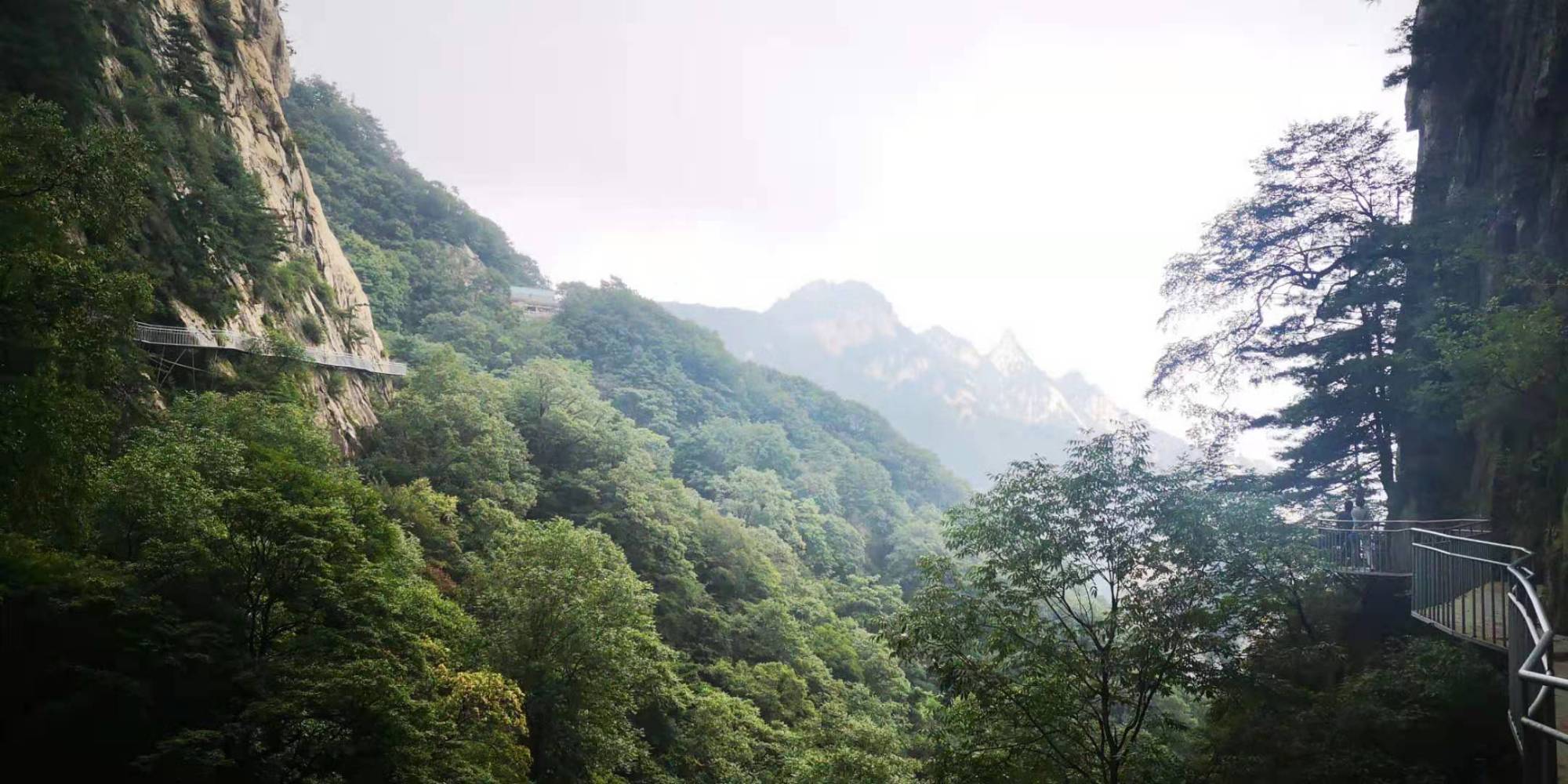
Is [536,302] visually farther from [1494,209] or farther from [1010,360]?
[1010,360]

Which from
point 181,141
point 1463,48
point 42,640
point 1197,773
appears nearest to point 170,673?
point 42,640

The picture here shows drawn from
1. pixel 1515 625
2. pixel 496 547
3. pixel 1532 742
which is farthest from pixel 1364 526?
pixel 496 547

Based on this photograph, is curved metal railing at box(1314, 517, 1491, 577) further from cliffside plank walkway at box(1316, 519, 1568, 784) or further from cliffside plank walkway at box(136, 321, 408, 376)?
cliffside plank walkway at box(136, 321, 408, 376)

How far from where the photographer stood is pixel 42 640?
1019 cm

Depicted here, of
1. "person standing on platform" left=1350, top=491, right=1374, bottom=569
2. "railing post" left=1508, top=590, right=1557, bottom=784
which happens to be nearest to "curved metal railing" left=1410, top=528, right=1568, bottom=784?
"railing post" left=1508, top=590, right=1557, bottom=784

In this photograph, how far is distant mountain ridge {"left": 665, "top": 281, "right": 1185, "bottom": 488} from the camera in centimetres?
16375

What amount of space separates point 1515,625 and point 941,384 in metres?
176

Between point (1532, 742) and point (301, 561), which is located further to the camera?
point (301, 561)

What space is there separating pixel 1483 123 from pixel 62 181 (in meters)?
24.5

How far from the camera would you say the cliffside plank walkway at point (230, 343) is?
717 inches

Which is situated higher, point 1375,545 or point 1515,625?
point 1375,545

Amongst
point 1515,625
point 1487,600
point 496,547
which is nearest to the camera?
point 1515,625

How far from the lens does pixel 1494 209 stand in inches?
616

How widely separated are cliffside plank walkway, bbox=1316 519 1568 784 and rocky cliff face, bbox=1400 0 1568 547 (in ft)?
3.60
